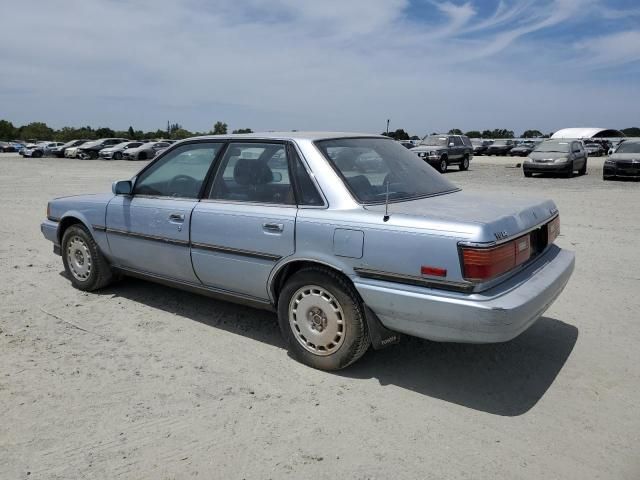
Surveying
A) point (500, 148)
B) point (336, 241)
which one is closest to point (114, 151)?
point (500, 148)

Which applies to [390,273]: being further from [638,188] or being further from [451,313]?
[638,188]

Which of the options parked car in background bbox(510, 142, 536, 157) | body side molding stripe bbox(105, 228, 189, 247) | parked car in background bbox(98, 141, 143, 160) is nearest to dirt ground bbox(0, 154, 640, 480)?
body side molding stripe bbox(105, 228, 189, 247)

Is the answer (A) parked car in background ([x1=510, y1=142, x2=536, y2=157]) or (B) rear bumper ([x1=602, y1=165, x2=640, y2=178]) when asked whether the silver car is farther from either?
(A) parked car in background ([x1=510, y1=142, x2=536, y2=157])

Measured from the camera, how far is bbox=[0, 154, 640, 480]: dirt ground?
8.80 ft

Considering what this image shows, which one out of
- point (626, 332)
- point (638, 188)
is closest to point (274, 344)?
point (626, 332)

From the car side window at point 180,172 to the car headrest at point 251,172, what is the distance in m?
0.28

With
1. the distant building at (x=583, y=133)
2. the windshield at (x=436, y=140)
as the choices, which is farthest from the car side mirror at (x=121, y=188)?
the distant building at (x=583, y=133)

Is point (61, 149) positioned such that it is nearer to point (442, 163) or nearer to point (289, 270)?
point (442, 163)

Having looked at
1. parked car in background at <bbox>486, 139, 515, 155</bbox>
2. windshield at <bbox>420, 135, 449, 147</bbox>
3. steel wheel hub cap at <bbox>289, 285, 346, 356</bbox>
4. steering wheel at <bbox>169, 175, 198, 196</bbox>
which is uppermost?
parked car in background at <bbox>486, 139, 515, 155</bbox>

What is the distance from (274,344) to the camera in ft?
13.6

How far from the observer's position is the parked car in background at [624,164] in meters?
18.7

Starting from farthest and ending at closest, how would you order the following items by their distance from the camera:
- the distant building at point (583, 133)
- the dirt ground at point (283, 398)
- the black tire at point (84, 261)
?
the distant building at point (583, 133) → the black tire at point (84, 261) → the dirt ground at point (283, 398)

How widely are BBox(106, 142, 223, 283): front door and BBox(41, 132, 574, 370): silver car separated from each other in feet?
0.04

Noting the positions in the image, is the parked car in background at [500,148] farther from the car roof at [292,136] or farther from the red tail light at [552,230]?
the car roof at [292,136]
